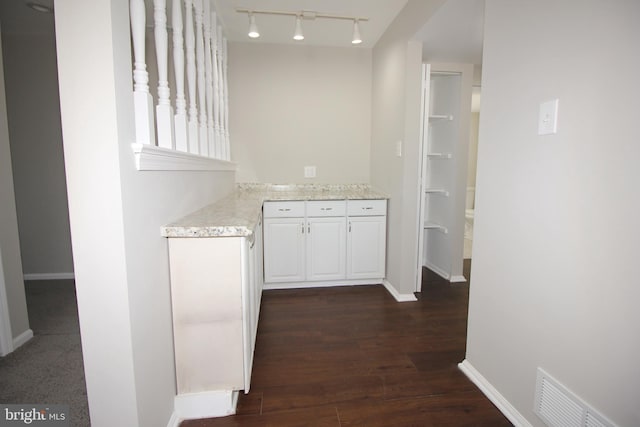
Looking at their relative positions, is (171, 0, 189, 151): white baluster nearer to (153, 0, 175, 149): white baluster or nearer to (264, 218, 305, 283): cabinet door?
(153, 0, 175, 149): white baluster

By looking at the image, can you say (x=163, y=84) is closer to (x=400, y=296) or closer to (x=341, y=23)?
(x=341, y=23)

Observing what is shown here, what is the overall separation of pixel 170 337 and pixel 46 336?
4.68 feet

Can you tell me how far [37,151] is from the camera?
122 inches

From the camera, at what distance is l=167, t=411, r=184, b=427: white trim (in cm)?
132

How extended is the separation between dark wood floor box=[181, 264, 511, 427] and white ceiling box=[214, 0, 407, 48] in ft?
8.09

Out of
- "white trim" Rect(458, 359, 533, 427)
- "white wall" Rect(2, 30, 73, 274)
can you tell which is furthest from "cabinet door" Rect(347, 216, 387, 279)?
"white wall" Rect(2, 30, 73, 274)

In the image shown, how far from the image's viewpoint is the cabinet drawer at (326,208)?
2896 mm

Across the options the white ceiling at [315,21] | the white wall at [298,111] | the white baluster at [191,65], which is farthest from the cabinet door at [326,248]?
the white ceiling at [315,21]

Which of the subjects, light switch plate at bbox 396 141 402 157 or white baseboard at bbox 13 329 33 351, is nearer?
white baseboard at bbox 13 329 33 351

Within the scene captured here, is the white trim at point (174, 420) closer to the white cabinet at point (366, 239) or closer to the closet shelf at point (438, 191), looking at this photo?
the white cabinet at point (366, 239)

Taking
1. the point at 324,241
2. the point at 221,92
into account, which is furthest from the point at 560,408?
the point at 221,92

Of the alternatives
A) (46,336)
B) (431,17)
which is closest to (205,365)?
(46,336)

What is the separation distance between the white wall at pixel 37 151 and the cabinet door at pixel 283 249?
7.20ft

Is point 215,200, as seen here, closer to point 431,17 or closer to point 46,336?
point 46,336
